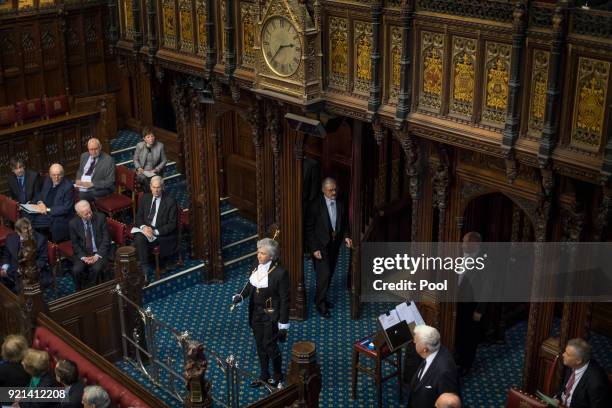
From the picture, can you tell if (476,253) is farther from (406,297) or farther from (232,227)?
(232,227)

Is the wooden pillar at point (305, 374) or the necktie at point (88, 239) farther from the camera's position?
the necktie at point (88, 239)

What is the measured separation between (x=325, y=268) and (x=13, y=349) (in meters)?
4.50

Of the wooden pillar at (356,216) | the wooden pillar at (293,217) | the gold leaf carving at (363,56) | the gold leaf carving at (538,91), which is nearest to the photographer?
the gold leaf carving at (538,91)

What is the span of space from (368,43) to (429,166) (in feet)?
5.02

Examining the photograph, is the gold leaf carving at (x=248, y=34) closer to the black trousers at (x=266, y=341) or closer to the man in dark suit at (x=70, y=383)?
the black trousers at (x=266, y=341)

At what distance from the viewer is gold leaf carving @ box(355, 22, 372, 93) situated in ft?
30.6

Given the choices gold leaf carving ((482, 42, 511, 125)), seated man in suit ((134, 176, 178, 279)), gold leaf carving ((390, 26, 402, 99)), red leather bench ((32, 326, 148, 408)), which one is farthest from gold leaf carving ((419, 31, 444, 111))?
seated man in suit ((134, 176, 178, 279))

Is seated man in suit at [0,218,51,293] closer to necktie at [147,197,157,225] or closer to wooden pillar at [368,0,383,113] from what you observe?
necktie at [147,197,157,225]

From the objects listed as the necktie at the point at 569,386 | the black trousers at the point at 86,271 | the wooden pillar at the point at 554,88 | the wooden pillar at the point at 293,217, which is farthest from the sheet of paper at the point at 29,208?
the necktie at the point at 569,386

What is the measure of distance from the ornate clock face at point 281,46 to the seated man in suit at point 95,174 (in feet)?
13.2

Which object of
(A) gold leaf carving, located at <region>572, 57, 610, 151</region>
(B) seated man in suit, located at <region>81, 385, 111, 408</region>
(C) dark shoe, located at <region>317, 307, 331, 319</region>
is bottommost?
(C) dark shoe, located at <region>317, 307, 331, 319</region>

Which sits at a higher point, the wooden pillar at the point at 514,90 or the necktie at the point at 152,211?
the wooden pillar at the point at 514,90

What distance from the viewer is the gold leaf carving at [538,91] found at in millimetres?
7812

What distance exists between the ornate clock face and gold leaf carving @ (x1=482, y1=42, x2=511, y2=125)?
2437 mm
